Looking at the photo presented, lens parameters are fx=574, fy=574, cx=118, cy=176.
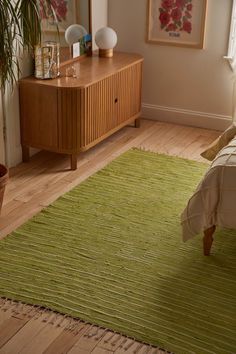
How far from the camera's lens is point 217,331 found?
2492mm

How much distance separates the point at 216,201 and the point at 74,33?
7.37ft

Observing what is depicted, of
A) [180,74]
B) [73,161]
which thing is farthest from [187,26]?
[73,161]

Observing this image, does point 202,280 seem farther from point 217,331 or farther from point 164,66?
point 164,66

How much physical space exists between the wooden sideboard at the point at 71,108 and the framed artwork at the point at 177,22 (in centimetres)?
67

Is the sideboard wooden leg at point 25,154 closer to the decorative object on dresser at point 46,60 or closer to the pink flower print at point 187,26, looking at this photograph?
the decorative object on dresser at point 46,60

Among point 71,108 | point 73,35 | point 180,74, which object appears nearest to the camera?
point 71,108

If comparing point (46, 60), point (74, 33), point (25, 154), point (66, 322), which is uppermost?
point (74, 33)

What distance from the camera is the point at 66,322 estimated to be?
8.32 ft

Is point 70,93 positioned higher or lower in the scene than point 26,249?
higher

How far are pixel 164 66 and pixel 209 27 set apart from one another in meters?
0.54

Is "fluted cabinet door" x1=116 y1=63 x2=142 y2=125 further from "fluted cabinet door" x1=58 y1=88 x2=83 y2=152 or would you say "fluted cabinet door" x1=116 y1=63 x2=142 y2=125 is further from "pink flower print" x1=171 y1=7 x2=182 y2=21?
"fluted cabinet door" x1=58 y1=88 x2=83 y2=152

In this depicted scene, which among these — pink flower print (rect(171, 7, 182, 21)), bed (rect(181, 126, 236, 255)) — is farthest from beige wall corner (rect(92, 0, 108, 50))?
bed (rect(181, 126, 236, 255))

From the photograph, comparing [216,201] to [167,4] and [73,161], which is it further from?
[167,4]

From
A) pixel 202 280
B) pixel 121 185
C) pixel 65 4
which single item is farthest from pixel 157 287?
pixel 65 4
